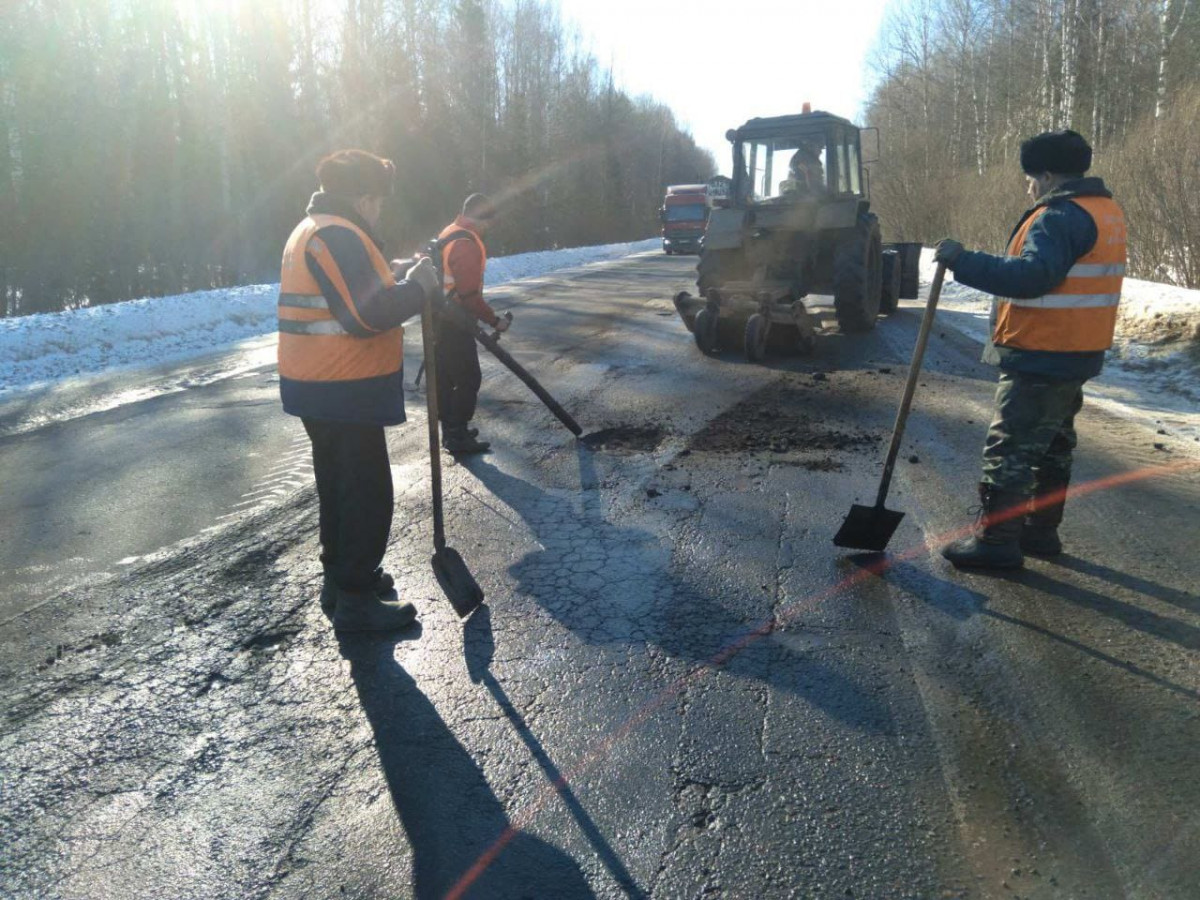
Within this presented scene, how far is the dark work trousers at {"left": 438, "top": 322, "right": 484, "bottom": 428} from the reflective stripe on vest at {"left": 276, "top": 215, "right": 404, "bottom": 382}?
103 inches

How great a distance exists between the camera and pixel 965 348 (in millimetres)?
10461

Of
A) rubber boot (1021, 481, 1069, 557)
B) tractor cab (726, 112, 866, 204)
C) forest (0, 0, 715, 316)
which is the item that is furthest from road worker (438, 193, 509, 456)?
forest (0, 0, 715, 316)

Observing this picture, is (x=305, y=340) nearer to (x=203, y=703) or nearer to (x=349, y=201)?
(x=349, y=201)

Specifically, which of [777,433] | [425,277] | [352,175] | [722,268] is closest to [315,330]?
[425,277]

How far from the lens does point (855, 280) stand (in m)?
10.8

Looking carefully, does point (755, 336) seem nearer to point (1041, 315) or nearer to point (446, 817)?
point (1041, 315)

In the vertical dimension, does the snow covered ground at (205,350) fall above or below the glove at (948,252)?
below

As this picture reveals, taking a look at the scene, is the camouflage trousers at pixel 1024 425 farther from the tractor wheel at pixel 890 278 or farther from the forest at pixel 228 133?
the forest at pixel 228 133

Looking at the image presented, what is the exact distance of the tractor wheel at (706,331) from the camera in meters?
10.0

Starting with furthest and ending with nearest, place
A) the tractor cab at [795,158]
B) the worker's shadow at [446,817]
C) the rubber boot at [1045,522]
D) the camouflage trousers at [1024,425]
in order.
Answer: the tractor cab at [795,158] < the rubber boot at [1045,522] < the camouflage trousers at [1024,425] < the worker's shadow at [446,817]

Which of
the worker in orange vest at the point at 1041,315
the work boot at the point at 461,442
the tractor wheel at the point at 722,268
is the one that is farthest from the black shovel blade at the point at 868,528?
the tractor wheel at the point at 722,268

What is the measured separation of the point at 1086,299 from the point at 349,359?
3.19 metres

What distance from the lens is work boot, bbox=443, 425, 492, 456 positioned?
21.0 ft

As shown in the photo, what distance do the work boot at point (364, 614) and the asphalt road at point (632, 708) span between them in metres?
0.08
